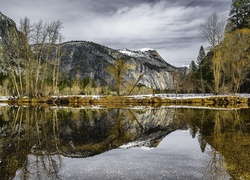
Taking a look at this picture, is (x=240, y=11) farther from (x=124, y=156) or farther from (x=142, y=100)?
(x=124, y=156)

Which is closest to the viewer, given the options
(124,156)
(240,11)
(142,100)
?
(124,156)

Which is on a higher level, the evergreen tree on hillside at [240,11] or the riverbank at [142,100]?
the evergreen tree on hillside at [240,11]

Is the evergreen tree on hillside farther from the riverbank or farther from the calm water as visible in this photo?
the calm water

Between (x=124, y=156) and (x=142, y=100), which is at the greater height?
(x=142, y=100)

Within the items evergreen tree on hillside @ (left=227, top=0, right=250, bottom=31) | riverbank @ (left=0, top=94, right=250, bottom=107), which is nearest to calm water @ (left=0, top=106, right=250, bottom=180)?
riverbank @ (left=0, top=94, right=250, bottom=107)

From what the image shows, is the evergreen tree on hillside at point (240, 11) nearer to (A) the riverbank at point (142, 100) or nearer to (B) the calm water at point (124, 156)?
(A) the riverbank at point (142, 100)

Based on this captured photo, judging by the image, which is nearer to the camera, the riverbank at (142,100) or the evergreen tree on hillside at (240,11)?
the riverbank at (142,100)

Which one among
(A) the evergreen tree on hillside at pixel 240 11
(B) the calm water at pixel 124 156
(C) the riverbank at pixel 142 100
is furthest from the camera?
(A) the evergreen tree on hillside at pixel 240 11

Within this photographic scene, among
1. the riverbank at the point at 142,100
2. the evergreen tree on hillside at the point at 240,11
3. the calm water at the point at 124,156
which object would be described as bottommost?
the calm water at the point at 124,156

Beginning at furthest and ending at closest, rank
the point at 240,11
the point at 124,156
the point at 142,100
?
the point at 240,11 → the point at 142,100 → the point at 124,156

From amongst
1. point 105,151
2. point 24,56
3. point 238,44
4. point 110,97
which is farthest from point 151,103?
point 105,151

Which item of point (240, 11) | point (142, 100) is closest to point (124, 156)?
point (142, 100)

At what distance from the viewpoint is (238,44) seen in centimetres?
4494

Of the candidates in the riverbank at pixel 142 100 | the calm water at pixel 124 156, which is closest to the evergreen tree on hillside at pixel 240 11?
the riverbank at pixel 142 100
